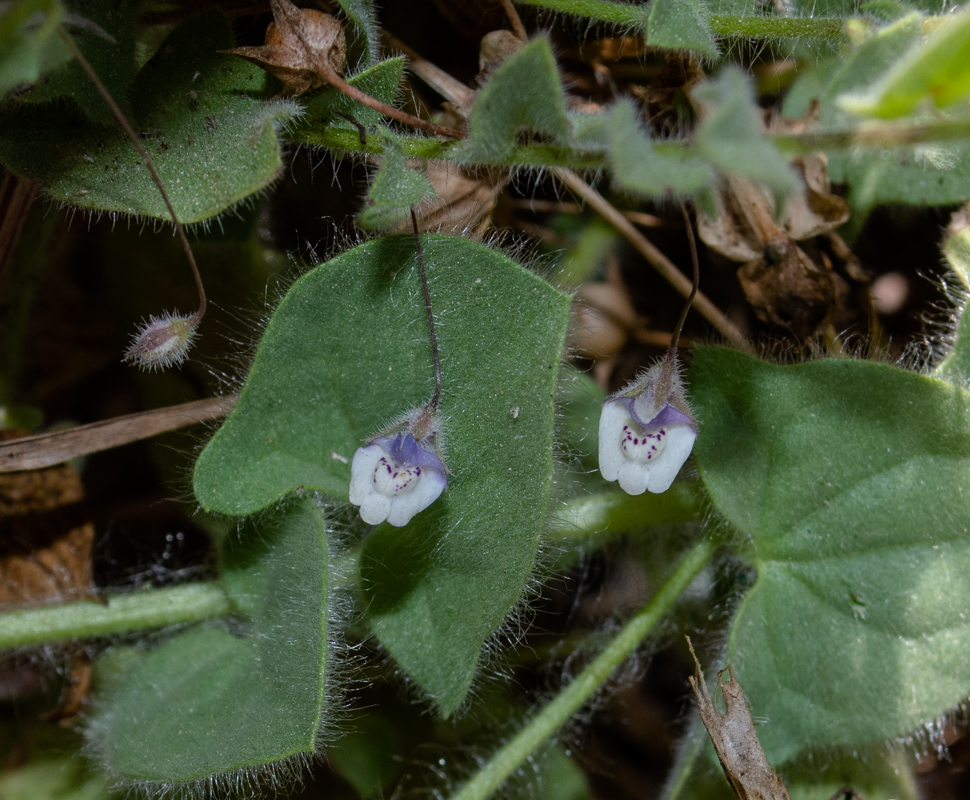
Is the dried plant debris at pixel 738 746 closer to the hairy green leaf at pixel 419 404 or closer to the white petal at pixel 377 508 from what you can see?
→ the hairy green leaf at pixel 419 404

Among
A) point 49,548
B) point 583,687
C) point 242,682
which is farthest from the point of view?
point 49,548

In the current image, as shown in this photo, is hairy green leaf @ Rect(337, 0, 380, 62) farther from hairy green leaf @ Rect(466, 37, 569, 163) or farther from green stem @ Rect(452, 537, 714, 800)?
green stem @ Rect(452, 537, 714, 800)

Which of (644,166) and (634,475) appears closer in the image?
(644,166)

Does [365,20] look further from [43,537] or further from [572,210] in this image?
[43,537]

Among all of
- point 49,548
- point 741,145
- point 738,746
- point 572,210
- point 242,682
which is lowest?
point 49,548

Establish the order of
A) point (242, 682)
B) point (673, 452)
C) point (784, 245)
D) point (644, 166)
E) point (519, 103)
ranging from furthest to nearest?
point (784, 245) → point (242, 682) → point (673, 452) → point (519, 103) → point (644, 166)

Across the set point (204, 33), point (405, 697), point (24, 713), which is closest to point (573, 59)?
point (204, 33)

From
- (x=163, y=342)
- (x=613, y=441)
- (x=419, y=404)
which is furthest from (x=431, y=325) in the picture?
(x=163, y=342)
